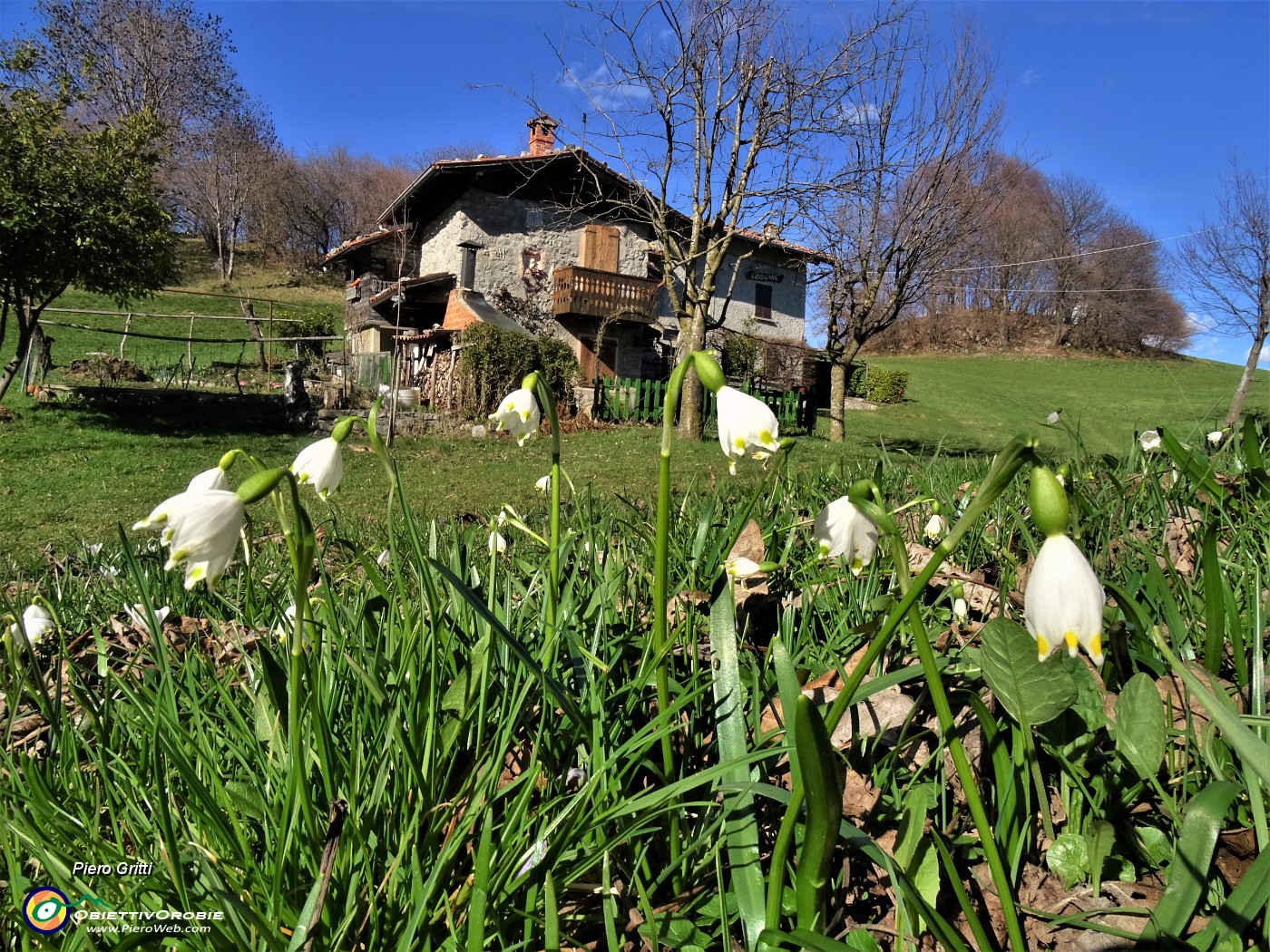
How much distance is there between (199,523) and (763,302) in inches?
1091

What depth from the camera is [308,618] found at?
1.26 metres

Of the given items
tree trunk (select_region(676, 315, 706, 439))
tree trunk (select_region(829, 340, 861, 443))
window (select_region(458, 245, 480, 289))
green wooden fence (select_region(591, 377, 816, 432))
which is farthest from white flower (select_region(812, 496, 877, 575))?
window (select_region(458, 245, 480, 289))

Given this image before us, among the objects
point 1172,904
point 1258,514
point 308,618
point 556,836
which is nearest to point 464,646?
point 308,618

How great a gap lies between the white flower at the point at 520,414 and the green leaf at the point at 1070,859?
1001mm

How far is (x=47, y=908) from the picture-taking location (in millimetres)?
1021

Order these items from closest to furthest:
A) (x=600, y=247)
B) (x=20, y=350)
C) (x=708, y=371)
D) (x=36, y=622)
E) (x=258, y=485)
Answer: (x=258, y=485), (x=708, y=371), (x=36, y=622), (x=20, y=350), (x=600, y=247)

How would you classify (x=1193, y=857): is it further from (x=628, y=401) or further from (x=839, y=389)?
(x=628, y=401)

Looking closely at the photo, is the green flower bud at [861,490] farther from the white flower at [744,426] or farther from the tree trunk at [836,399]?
the tree trunk at [836,399]

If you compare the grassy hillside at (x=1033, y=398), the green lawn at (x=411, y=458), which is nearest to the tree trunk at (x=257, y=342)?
the green lawn at (x=411, y=458)

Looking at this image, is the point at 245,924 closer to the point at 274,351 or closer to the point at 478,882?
the point at 478,882

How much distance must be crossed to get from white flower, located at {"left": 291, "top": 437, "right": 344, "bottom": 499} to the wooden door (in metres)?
21.7

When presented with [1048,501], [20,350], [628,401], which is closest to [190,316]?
[20,350]

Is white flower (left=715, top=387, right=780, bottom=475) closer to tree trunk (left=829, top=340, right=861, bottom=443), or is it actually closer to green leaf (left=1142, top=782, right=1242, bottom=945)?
green leaf (left=1142, top=782, right=1242, bottom=945)

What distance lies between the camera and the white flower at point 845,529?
45.4 inches
